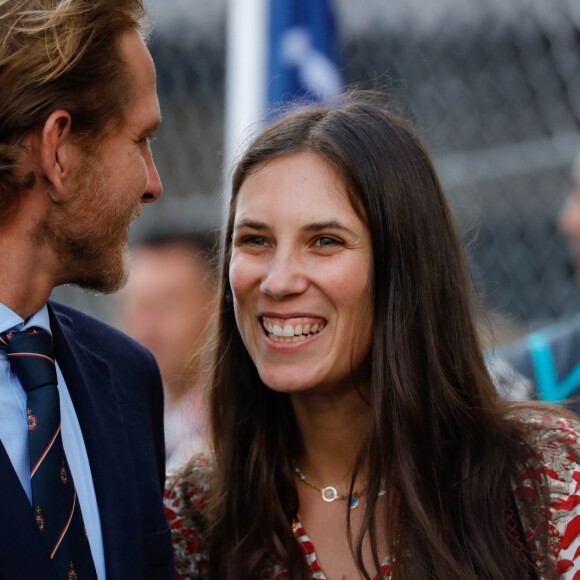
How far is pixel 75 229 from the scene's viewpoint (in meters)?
2.48

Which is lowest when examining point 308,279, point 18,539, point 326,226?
point 18,539

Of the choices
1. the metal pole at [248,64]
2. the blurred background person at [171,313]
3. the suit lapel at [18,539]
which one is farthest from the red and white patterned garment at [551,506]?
the metal pole at [248,64]

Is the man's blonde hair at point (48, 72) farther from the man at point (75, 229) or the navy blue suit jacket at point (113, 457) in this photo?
the navy blue suit jacket at point (113, 457)

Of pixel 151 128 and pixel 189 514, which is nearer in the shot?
pixel 151 128

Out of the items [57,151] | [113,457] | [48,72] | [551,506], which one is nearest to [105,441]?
[113,457]

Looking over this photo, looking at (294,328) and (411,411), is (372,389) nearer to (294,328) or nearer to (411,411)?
(411,411)

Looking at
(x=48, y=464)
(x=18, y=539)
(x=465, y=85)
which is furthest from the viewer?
(x=465, y=85)

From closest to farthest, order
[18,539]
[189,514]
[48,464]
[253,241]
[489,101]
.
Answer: [18,539], [48,464], [253,241], [189,514], [489,101]

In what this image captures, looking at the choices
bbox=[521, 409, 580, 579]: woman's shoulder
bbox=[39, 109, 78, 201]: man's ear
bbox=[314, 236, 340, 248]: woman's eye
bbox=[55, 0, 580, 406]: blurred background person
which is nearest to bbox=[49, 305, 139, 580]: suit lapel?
bbox=[39, 109, 78, 201]: man's ear

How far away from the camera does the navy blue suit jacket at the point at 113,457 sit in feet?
7.14

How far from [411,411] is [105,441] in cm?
71

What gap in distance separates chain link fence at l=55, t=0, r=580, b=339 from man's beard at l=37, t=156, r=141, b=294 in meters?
1.90

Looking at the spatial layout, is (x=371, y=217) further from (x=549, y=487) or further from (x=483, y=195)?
(x=483, y=195)

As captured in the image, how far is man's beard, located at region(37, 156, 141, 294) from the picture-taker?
2.47 metres
